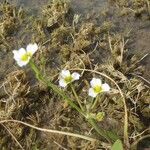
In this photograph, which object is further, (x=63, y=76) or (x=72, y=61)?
(x=72, y=61)

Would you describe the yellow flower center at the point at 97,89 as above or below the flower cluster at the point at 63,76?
below

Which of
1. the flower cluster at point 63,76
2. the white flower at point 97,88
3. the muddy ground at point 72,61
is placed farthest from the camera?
the muddy ground at point 72,61

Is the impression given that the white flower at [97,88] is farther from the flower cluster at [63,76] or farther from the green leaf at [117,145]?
the green leaf at [117,145]

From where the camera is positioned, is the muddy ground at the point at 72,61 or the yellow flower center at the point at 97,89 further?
the muddy ground at the point at 72,61

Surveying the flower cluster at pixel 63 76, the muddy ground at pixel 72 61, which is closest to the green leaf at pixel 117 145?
the muddy ground at pixel 72 61

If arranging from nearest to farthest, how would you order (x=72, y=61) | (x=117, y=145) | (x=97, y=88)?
(x=117, y=145), (x=97, y=88), (x=72, y=61)

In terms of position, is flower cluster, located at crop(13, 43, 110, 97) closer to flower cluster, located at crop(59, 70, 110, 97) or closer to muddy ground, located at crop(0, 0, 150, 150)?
flower cluster, located at crop(59, 70, 110, 97)

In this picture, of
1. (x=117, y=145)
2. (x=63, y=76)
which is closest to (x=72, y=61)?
(x=63, y=76)

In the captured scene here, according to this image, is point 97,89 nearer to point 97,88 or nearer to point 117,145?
point 97,88

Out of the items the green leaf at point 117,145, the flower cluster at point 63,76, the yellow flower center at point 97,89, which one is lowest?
the green leaf at point 117,145
